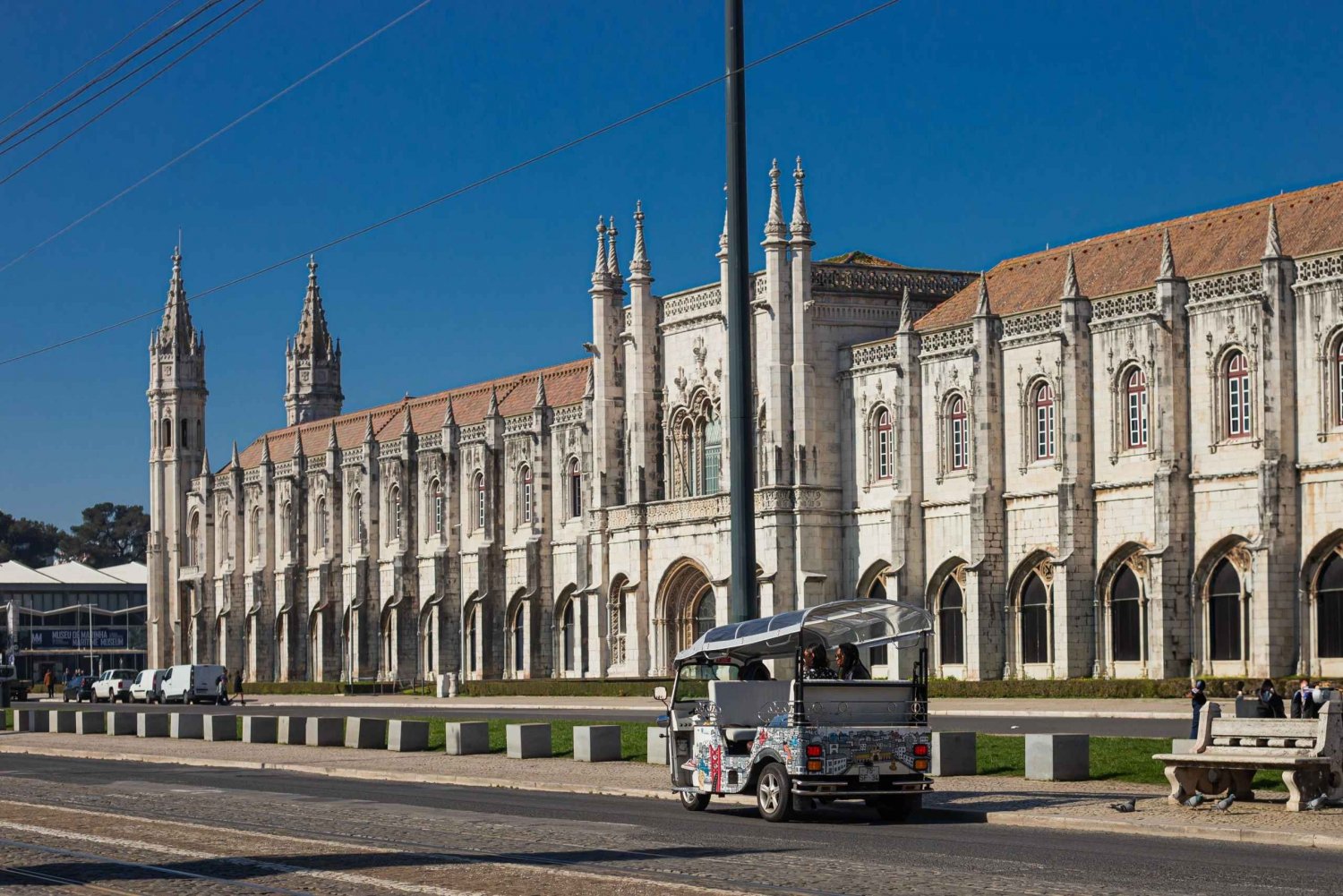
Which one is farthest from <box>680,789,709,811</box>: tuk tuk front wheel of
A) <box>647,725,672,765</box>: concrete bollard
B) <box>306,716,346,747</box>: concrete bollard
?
<box>306,716,346,747</box>: concrete bollard

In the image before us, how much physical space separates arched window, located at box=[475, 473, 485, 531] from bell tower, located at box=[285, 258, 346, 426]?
125 feet

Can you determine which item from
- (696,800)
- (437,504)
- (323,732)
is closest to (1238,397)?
(323,732)

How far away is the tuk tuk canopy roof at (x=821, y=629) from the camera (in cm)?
2528

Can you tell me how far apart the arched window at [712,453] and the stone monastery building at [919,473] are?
0.30 ft

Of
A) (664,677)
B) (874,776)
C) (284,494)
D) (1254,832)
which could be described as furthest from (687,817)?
(284,494)

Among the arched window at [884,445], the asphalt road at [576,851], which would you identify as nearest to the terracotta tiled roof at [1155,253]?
the arched window at [884,445]

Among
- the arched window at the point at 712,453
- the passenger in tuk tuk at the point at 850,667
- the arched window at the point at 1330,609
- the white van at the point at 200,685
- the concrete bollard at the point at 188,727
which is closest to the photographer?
the passenger in tuk tuk at the point at 850,667

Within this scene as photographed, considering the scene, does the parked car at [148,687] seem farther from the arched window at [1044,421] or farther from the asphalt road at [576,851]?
the asphalt road at [576,851]

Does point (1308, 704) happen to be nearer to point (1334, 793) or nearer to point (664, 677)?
point (1334, 793)

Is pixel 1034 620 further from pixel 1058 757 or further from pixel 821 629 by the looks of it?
pixel 821 629

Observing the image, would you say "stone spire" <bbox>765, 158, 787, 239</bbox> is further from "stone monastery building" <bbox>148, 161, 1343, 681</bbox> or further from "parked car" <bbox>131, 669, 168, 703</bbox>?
"parked car" <bbox>131, 669, 168, 703</bbox>

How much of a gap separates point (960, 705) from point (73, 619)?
388 ft

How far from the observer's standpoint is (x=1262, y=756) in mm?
22406

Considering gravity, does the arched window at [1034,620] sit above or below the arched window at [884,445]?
below
